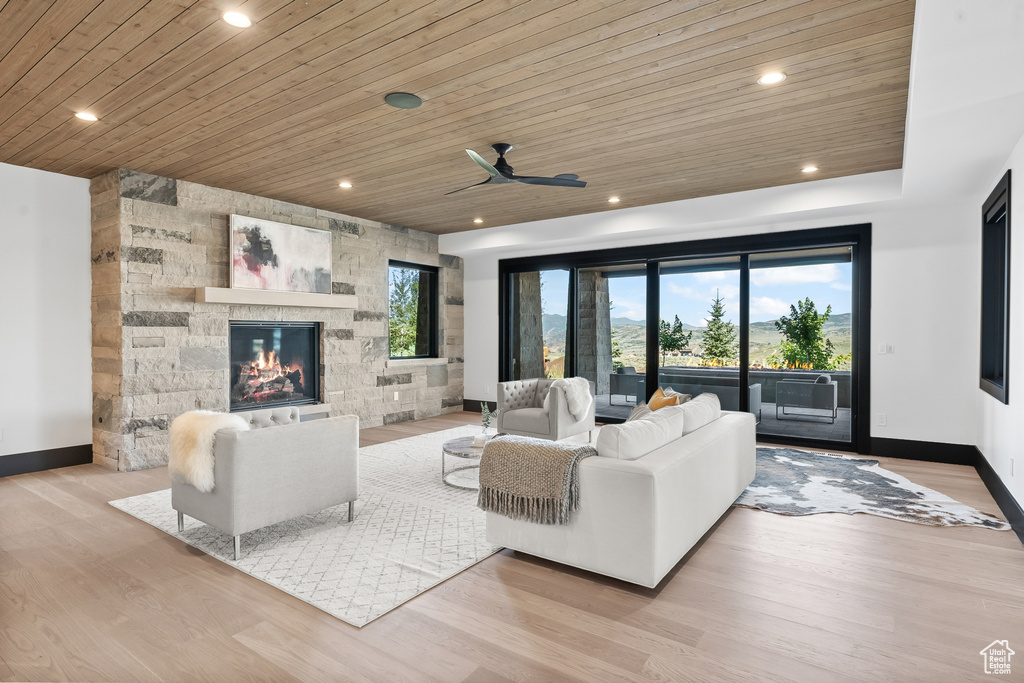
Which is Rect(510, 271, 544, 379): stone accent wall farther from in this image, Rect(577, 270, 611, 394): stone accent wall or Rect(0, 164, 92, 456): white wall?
Rect(0, 164, 92, 456): white wall

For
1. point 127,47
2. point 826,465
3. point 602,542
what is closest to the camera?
point 602,542

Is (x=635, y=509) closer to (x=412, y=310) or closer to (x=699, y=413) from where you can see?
(x=699, y=413)

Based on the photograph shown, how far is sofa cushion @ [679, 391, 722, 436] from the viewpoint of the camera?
3314 mm

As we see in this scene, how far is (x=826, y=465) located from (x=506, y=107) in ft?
13.7

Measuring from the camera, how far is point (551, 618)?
7.63 ft

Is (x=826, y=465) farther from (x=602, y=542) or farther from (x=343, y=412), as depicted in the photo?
(x=343, y=412)

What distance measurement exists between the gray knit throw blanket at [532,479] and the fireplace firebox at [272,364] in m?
3.91

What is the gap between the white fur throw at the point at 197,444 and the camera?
2.95 metres

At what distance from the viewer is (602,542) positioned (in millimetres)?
2625

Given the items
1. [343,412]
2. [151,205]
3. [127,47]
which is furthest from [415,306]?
[127,47]

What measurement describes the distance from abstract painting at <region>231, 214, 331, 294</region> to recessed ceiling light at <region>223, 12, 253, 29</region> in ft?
10.9

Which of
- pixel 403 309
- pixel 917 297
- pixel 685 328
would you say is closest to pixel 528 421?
pixel 685 328

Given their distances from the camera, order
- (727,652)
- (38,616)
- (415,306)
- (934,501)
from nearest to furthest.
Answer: (727,652)
(38,616)
(934,501)
(415,306)

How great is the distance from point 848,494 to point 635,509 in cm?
253
